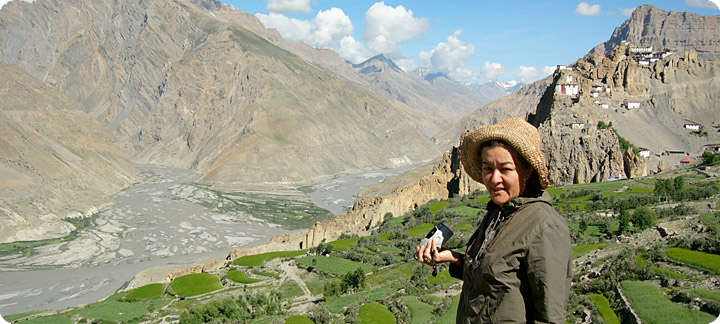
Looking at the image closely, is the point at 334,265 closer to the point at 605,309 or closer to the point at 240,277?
the point at 240,277

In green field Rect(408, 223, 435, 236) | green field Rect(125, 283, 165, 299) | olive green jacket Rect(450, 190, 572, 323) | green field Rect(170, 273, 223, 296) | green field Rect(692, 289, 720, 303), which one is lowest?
green field Rect(125, 283, 165, 299)

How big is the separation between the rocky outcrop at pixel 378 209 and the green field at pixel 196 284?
8.41 metres

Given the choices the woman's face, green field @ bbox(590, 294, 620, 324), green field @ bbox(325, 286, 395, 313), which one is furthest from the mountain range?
the woman's face

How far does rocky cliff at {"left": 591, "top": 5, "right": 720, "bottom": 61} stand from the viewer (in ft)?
518

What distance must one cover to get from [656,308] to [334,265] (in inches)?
946

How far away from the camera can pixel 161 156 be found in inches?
6073

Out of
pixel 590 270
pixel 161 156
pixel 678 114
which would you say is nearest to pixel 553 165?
pixel 678 114

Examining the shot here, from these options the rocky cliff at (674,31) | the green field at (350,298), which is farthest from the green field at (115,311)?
the rocky cliff at (674,31)

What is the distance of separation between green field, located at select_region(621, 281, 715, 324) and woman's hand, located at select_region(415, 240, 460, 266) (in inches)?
503

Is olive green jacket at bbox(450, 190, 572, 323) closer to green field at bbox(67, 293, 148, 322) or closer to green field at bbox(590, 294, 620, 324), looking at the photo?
green field at bbox(590, 294, 620, 324)

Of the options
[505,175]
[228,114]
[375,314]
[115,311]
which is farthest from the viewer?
[228,114]

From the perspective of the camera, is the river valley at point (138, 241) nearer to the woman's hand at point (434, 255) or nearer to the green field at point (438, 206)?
the green field at point (438, 206)

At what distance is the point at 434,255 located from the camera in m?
3.30

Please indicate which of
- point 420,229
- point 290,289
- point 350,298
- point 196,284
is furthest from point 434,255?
point 420,229
